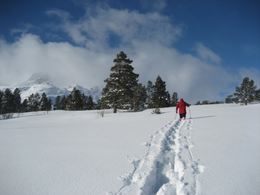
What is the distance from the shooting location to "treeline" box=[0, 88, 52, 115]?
222 feet

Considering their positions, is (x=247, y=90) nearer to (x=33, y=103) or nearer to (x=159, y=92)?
(x=159, y=92)

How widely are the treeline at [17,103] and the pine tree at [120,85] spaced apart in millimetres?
50066

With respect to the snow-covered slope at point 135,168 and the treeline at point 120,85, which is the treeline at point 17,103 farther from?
the snow-covered slope at point 135,168

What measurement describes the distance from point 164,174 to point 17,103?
3355 inches

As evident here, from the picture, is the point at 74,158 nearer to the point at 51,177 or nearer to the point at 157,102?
the point at 51,177

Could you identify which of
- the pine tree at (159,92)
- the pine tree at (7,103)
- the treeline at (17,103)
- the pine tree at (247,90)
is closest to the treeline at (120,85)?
the pine tree at (159,92)

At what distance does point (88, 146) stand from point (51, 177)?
8.99ft

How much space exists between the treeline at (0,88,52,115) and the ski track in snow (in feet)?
231

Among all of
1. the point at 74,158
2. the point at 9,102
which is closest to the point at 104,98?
the point at 74,158

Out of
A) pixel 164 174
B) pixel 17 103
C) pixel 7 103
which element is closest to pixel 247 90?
pixel 164 174

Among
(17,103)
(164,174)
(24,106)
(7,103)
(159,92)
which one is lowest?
(164,174)

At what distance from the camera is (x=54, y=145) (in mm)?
7410

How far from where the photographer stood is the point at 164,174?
4520mm

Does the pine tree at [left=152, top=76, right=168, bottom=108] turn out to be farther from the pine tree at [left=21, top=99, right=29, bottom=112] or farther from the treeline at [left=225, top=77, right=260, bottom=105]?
the pine tree at [left=21, top=99, right=29, bottom=112]
